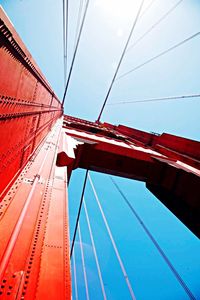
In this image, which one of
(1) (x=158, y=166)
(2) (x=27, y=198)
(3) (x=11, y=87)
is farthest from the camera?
(1) (x=158, y=166)

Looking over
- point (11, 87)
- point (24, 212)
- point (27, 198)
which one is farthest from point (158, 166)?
point (11, 87)

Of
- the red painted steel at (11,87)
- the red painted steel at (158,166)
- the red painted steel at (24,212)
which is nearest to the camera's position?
the red painted steel at (24,212)

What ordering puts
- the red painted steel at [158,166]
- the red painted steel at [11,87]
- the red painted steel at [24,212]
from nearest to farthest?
the red painted steel at [24,212]
the red painted steel at [11,87]
the red painted steel at [158,166]

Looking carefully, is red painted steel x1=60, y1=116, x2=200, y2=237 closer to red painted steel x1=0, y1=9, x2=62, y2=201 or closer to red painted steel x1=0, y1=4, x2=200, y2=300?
red painted steel x1=0, y1=4, x2=200, y2=300

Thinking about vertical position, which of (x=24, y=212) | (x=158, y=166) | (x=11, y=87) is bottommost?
(x=24, y=212)

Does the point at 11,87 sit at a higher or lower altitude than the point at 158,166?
higher

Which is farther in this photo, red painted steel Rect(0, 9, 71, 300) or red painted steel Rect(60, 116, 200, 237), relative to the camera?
red painted steel Rect(60, 116, 200, 237)

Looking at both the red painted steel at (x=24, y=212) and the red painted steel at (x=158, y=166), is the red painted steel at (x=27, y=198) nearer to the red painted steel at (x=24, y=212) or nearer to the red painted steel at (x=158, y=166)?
the red painted steel at (x=24, y=212)

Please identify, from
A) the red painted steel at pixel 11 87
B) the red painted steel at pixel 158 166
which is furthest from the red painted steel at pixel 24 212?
the red painted steel at pixel 158 166

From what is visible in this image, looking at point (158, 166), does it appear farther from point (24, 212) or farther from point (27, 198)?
point (24, 212)

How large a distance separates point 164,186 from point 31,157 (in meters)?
5.82

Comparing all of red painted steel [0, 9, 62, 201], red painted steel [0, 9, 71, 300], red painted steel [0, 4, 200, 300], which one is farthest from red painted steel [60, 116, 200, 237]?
red painted steel [0, 9, 62, 201]

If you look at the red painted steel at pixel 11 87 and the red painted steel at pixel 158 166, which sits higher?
the red painted steel at pixel 11 87

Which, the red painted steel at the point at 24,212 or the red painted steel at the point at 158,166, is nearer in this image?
the red painted steel at the point at 24,212
